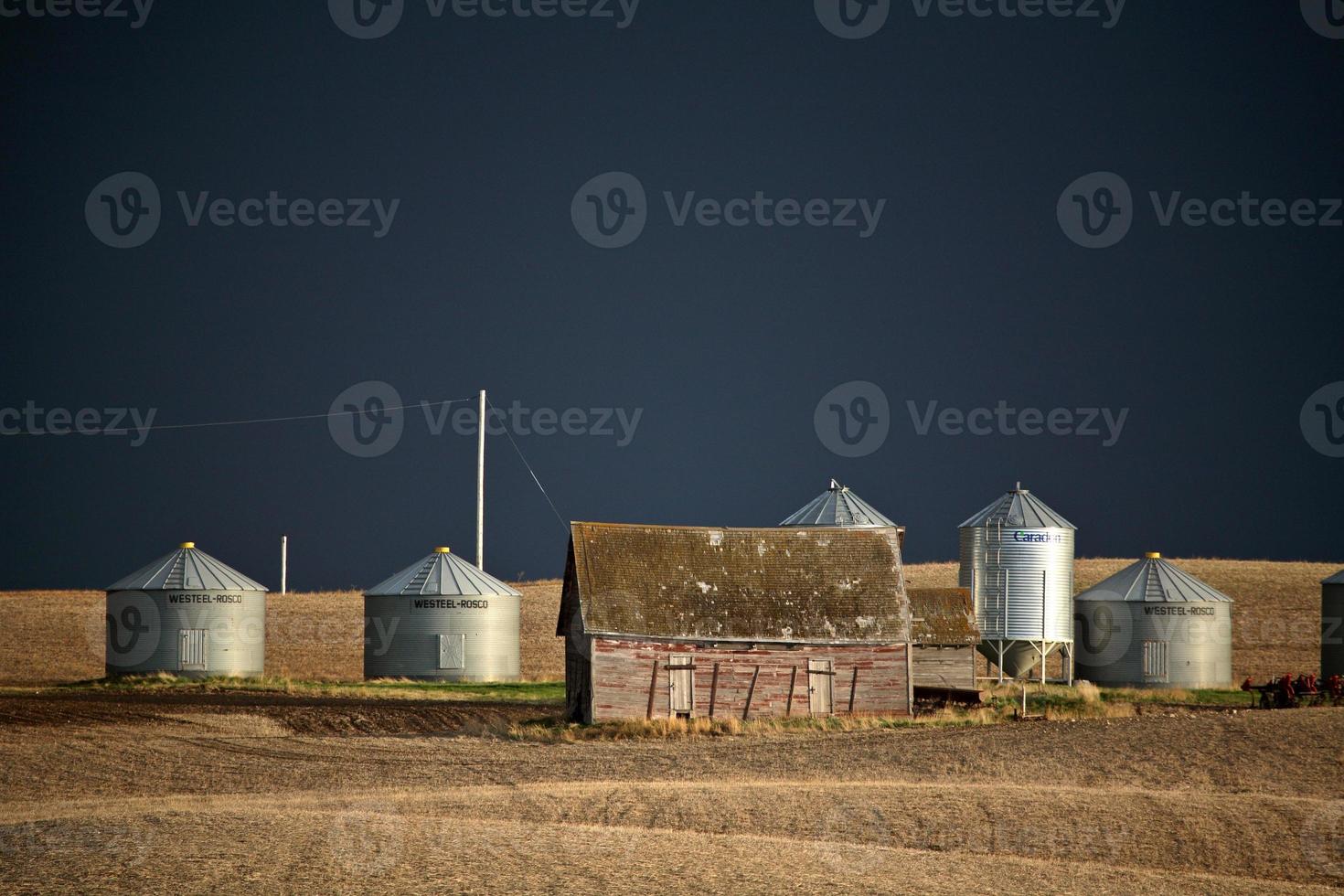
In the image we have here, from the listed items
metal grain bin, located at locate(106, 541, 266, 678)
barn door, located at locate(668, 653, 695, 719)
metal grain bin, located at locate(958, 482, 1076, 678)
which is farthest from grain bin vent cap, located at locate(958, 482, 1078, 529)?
metal grain bin, located at locate(106, 541, 266, 678)

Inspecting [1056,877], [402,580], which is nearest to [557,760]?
[1056,877]

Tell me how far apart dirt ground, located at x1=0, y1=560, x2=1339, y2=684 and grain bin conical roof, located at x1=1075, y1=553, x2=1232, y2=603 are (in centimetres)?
749

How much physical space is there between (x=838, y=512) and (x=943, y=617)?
6120mm

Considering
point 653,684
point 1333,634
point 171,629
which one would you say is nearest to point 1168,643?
point 1333,634

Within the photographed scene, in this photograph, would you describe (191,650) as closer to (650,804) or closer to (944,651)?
(944,651)

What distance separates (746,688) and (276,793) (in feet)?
50.6

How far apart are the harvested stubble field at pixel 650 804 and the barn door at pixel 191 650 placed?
32.6ft

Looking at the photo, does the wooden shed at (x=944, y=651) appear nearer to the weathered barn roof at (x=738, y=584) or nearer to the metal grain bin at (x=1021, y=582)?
the weathered barn roof at (x=738, y=584)

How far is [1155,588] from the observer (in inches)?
1902

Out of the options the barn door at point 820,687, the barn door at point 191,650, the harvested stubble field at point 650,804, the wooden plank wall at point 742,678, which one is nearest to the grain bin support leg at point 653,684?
the wooden plank wall at point 742,678

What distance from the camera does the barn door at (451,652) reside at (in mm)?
50562

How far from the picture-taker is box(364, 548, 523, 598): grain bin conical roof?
166 ft

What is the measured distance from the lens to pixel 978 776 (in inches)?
984

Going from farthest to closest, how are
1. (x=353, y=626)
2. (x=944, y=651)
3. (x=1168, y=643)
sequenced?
1. (x=353, y=626)
2. (x=1168, y=643)
3. (x=944, y=651)
